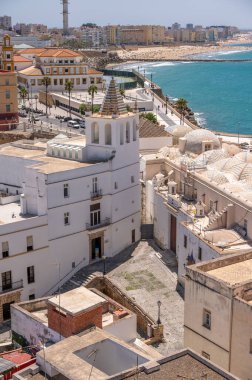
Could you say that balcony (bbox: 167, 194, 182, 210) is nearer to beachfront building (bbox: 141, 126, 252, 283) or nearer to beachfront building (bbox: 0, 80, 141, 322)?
Answer: beachfront building (bbox: 141, 126, 252, 283)

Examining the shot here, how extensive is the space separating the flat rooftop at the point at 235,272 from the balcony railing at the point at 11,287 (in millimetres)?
14469

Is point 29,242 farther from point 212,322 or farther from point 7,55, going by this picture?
point 7,55

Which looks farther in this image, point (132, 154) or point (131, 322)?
point (132, 154)

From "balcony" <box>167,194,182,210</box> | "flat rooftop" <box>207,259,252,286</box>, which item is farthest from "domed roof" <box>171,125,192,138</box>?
"flat rooftop" <box>207,259,252,286</box>

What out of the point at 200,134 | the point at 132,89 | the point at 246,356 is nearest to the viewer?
the point at 246,356

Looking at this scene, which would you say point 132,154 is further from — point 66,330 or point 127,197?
point 66,330

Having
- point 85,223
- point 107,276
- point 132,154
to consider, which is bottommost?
point 107,276

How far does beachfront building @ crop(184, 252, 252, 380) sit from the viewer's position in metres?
21.9

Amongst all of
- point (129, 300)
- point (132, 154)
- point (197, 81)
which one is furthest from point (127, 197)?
point (197, 81)

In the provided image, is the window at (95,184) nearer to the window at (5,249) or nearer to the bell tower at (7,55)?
the window at (5,249)

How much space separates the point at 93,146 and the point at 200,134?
8926 millimetres

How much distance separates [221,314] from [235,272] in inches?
95.9

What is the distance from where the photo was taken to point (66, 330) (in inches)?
917

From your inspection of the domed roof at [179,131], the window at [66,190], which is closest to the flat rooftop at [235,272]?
the window at [66,190]
